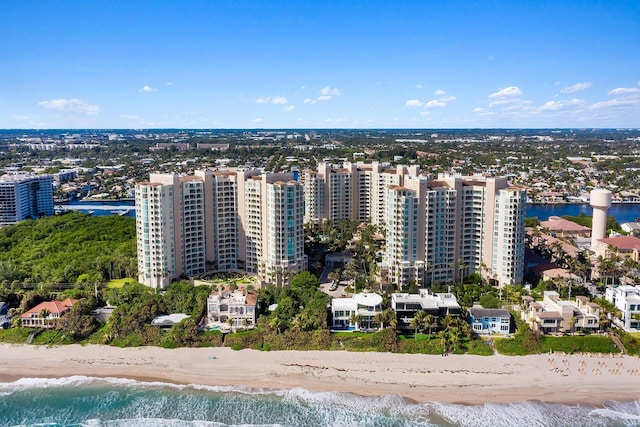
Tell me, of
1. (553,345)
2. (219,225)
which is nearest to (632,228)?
(553,345)

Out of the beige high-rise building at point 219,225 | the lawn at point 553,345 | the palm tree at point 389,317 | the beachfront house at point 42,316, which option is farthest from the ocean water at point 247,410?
the beige high-rise building at point 219,225

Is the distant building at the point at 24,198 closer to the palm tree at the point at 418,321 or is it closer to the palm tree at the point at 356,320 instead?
the palm tree at the point at 356,320

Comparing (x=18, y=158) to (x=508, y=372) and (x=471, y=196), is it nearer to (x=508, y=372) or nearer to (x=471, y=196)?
(x=471, y=196)

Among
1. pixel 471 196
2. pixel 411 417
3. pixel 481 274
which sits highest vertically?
pixel 471 196

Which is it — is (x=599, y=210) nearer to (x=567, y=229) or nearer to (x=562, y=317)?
(x=567, y=229)

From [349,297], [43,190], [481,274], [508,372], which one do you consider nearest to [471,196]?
[481,274]

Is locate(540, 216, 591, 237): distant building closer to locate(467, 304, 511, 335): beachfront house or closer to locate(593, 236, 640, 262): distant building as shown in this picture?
locate(593, 236, 640, 262): distant building
